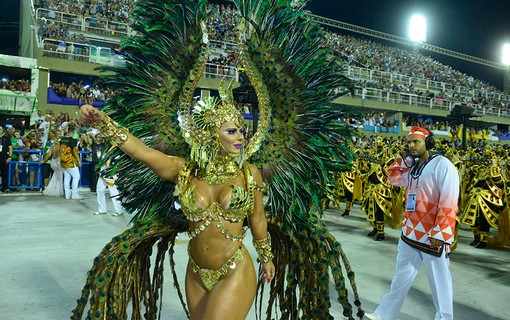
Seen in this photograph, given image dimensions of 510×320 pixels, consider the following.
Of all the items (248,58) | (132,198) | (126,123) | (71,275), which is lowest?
(71,275)

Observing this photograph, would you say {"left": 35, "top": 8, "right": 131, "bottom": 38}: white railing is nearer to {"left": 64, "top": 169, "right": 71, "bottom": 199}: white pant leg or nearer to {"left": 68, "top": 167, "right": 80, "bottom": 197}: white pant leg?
{"left": 64, "top": 169, "right": 71, "bottom": 199}: white pant leg

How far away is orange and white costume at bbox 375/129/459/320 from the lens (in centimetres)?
371

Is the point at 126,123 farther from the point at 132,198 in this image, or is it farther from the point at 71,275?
the point at 71,275

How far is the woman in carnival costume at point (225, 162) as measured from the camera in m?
2.61

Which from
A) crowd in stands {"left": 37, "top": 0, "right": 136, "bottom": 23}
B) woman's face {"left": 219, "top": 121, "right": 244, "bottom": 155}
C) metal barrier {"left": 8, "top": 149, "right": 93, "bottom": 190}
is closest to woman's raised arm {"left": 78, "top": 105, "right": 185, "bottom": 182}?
woman's face {"left": 219, "top": 121, "right": 244, "bottom": 155}

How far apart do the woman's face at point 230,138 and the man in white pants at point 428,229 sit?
216cm

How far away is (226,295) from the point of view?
2.53m

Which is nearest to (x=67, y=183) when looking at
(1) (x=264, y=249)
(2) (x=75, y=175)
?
(2) (x=75, y=175)

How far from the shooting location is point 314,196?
3012mm

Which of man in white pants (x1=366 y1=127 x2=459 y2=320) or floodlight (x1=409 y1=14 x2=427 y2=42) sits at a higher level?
floodlight (x1=409 y1=14 x2=427 y2=42)

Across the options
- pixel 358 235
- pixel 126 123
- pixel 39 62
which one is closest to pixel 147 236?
pixel 126 123

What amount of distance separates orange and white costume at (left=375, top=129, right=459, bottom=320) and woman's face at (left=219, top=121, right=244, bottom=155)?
2.15 m

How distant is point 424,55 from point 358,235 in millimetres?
37828

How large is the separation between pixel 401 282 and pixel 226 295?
205cm
